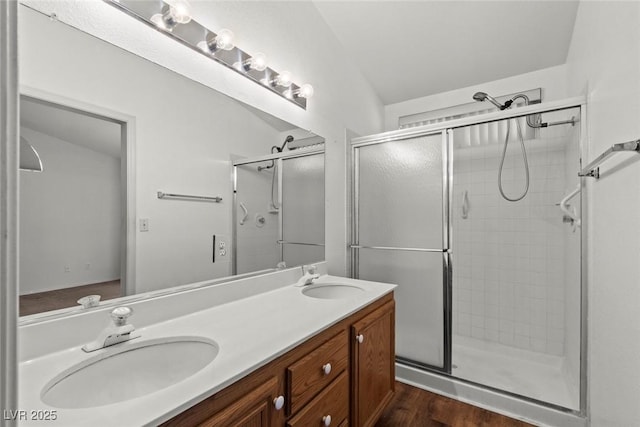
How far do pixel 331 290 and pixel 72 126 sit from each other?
1.43 m

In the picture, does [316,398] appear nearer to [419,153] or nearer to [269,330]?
[269,330]

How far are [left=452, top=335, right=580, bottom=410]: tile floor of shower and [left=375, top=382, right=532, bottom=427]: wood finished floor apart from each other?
221mm

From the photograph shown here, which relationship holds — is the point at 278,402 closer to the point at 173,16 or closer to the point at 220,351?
the point at 220,351

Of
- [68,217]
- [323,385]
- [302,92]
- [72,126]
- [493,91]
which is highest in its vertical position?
[493,91]

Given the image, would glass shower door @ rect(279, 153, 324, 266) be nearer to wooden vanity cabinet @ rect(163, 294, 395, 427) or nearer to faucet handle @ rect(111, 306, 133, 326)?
wooden vanity cabinet @ rect(163, 294, 395, 427)

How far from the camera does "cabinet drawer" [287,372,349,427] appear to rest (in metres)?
1.00

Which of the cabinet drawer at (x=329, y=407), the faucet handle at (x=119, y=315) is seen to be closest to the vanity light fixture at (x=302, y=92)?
the faucet handle at (x=119, y=315)

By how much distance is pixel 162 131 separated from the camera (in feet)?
3.85

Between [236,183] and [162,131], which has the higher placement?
[162,131]

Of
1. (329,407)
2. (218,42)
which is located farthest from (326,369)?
(218,42)

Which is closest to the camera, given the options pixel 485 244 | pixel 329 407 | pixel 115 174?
pixel 115 174

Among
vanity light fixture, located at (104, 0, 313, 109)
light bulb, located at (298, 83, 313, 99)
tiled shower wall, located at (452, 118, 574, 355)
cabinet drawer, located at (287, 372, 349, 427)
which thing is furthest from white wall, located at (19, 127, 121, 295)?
tiled shower wall, located at (452, 118, 574, 355)

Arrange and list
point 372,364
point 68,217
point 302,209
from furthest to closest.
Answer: point 302,209, point 372,364, point 68,217

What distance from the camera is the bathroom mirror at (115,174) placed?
854 millimetres
